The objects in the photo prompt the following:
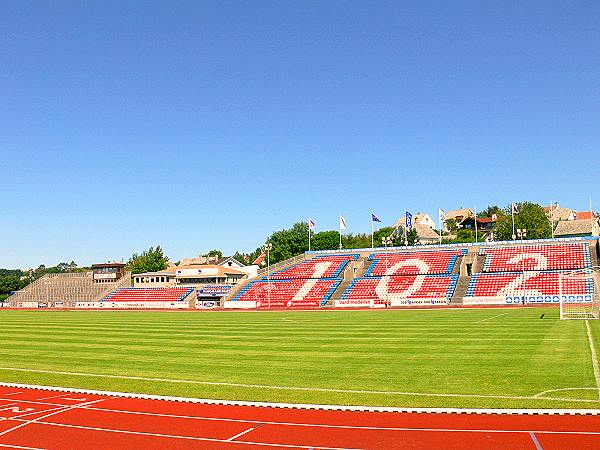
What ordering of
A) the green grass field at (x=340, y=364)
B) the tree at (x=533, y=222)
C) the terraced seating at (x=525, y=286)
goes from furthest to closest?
1. the tree at (x=533, y=222)
2. the terraced seating at (x=525, y=286)
3. the green grass field at (x=340, y=364)

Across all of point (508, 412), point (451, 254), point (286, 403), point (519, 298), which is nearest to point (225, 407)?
point (286, 403)

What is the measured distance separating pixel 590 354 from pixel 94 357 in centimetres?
2339

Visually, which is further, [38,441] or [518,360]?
[518,360]

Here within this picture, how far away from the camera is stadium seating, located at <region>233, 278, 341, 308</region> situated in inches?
3259

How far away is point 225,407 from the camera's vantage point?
16.9m

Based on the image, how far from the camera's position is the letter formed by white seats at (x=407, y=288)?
78.8 m

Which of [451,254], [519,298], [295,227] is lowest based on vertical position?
[519,298]

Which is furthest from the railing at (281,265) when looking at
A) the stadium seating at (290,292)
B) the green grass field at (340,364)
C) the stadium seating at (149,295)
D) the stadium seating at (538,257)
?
the green grass field at (340,364)

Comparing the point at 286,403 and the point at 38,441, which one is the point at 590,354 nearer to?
the point at 286,403

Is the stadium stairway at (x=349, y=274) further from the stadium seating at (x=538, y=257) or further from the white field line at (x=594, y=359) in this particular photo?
the white field line at (x=594, y=359)

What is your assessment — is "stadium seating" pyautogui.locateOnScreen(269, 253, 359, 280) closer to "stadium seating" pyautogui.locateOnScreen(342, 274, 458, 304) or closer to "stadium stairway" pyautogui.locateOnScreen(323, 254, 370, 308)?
"stadium stairway" pyautogui.locateOnScreen(323, 254, 370, 308)

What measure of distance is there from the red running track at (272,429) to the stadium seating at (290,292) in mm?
64350

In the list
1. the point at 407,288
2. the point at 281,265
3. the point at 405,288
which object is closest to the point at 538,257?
the point at 407,288

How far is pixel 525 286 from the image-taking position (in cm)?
7269
